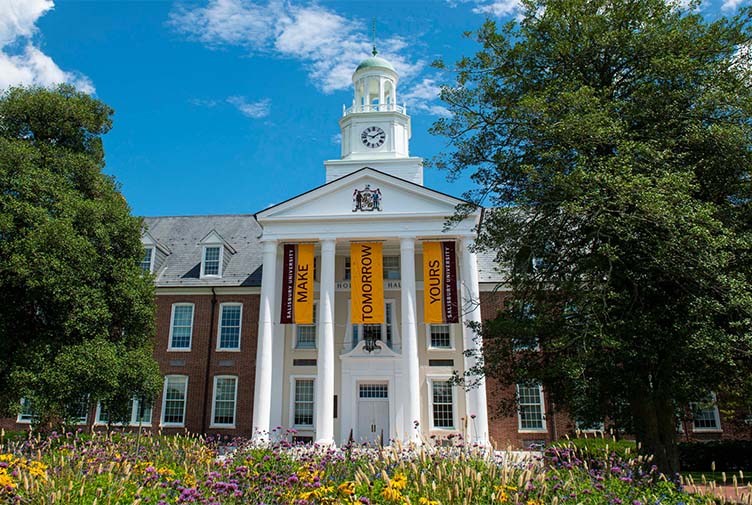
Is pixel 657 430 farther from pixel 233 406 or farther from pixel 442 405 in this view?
pixel 233 406

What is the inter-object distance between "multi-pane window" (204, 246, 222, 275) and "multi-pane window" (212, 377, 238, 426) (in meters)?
5.92

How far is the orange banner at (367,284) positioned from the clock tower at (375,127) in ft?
31.9

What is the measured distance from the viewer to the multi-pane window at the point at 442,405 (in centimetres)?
2592

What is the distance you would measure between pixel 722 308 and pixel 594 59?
6.44 meters

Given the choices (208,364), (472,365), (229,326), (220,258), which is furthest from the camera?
(220,258)

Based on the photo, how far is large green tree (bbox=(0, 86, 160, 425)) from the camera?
708 inches

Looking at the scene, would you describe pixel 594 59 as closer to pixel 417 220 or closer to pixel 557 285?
pixel 557 285

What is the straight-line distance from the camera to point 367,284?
25.2 meters

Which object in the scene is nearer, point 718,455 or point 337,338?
point 718,455

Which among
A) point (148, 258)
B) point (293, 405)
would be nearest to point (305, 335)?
point (293, 405)

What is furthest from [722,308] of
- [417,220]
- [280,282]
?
[280,282]

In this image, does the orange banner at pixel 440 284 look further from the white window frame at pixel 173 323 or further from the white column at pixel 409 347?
the white window frame at pixel 173 323

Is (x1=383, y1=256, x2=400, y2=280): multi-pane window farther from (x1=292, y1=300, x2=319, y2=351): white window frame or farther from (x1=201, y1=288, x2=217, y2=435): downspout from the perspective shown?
(x1=201, y1=288, x2=217, y2=435): downspout

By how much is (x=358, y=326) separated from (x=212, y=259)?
30.5 ft
